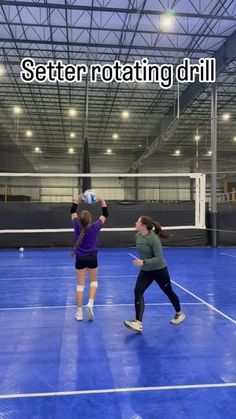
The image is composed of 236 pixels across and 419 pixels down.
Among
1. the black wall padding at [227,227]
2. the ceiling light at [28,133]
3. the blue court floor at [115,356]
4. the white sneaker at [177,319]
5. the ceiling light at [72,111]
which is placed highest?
the ceiling light at [72,111]

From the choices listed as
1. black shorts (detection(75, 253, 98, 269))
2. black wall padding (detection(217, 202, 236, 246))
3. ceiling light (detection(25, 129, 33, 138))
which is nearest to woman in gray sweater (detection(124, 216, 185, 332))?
black shorts (detection(75, 253, 98, 269))

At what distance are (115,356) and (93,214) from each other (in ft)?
48.7

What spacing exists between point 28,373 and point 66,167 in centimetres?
2963

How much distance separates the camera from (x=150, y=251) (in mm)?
5684

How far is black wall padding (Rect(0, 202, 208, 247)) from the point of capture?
19.2m

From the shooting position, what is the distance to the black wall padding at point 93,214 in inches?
754

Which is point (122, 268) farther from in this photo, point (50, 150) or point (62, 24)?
point (50, 150)

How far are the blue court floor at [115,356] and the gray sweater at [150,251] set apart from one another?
39.4 inches

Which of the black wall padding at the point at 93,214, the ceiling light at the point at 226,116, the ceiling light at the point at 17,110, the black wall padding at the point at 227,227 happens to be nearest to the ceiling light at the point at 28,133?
the ceiling light at the point at 17,110

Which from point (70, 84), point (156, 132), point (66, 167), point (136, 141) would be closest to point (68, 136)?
point (66, 167)

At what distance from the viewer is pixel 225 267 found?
502 inches

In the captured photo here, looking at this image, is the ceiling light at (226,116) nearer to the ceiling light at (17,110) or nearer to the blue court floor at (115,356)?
the ceiling light at (17,110)

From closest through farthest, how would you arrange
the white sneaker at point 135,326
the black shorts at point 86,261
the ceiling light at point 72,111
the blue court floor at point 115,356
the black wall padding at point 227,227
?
the blue court floor at point 115,356
the white sneaker at point 135,326
the black shorts at point 86,261
the black wall padding at point 227,227
the ceiling light at point 72,111

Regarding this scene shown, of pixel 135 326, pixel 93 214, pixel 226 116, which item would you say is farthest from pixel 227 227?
pixel 135 326
